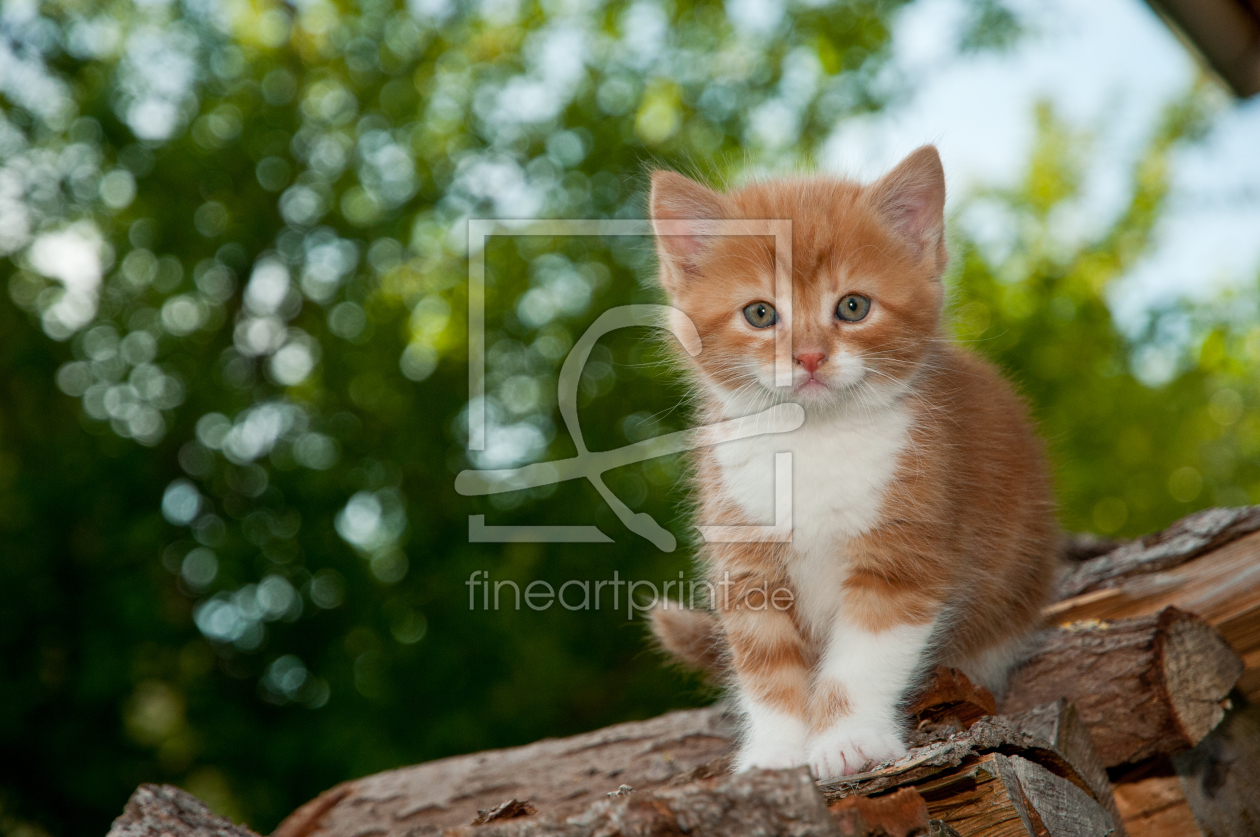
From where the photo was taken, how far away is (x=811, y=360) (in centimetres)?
161

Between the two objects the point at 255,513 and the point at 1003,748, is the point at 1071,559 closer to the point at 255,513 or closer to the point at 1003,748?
the point at 1003,748

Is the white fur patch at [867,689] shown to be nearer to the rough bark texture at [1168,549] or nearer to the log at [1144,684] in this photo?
the log at [1144,684]

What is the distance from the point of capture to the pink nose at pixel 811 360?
1.61 metres

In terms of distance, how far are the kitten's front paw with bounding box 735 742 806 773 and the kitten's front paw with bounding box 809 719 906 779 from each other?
0.11 ft

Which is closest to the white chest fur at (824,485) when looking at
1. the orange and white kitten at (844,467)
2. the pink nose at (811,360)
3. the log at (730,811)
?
the orange and white kitten at (844,467)

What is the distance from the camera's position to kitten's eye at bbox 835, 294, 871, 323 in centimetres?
169

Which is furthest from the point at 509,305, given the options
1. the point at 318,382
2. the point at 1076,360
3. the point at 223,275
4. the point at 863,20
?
the point at 1076,360

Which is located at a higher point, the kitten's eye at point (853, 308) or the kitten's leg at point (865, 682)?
the kitten's eye at point (853, 308)

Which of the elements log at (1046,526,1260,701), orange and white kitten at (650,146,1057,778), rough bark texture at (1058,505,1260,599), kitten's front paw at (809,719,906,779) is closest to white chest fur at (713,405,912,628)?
orange and white kitten at (650,146,1057,778)

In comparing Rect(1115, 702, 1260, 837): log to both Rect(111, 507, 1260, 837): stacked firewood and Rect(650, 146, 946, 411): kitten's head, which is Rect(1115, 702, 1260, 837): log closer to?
Rect(111, 507, 1260, 837): stacked firewood

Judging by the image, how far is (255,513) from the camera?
10.6 ft

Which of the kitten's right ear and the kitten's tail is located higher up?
the kitten's right ear

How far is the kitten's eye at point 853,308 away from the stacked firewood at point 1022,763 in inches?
25.6

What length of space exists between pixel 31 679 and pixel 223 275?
1454 millimetres
